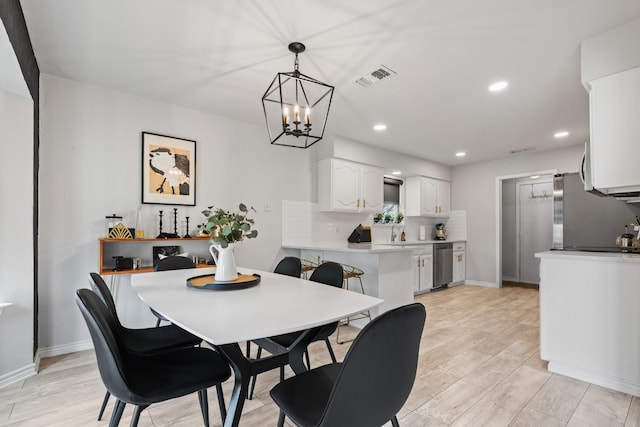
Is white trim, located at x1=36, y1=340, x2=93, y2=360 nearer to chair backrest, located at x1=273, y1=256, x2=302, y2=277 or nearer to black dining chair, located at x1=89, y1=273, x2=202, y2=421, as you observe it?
black dining chair, located at x1=89, y1=273, x2=202, y2=421

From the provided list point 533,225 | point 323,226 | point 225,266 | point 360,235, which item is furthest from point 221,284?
point 533,225

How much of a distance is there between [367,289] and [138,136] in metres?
2.91

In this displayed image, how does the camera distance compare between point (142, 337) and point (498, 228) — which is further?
point (498, 228)

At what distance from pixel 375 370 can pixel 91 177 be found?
3205mm

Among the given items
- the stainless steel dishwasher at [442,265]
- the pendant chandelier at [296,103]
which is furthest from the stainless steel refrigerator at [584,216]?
the pendant chandelier at [296,103]

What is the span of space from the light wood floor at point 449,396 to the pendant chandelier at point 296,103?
1801 mm

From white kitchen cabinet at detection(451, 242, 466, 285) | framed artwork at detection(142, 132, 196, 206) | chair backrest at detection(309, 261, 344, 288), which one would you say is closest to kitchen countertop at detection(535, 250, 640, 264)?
chair backrest at detection(309, 261, 344, 288)

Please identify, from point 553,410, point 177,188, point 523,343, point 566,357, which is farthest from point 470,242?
point 177,188

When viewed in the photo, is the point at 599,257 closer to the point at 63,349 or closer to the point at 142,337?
the point at 142,337

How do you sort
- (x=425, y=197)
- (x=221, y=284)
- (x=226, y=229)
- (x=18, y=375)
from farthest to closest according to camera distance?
(x=425, y=197), (x=18, y=375), (x=226, y=229), (x=221, y=284)

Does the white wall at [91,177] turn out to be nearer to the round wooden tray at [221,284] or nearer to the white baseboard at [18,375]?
the white baseboard at [18,375]

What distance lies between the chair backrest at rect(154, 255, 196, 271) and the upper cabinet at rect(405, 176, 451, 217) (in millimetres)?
4422

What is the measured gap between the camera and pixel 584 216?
12.1 ft

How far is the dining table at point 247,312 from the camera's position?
3.83 feet
